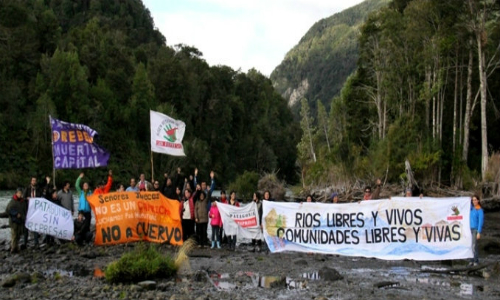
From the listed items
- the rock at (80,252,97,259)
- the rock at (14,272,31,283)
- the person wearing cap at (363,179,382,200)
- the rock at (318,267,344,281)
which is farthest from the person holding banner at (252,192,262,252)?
the rock at (14,272,31,283)

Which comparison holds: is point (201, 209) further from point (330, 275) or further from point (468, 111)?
point (468, 111)

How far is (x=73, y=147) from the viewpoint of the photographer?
20.4 meters

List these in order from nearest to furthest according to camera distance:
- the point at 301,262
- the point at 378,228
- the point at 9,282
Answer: the point at 9,282 → the point at 301,262 → the point at 378,228

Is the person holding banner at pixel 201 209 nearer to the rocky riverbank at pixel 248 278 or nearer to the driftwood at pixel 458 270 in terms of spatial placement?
the rocky riverbank at pixel 248 278

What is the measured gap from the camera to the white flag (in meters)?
21.2

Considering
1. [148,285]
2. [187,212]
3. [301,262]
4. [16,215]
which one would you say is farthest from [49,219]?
[301,262]

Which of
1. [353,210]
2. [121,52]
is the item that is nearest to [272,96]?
[121,52]

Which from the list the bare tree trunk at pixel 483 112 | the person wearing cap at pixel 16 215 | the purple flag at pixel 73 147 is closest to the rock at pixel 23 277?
the person wearing cap at pixel 16 215

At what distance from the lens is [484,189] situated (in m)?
40.5

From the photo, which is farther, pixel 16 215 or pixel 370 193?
pixel 370 193

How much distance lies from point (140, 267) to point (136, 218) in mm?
5922

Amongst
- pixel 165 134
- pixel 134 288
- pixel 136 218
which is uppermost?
pixel 165 134

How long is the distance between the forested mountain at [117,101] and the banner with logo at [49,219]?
176 ft

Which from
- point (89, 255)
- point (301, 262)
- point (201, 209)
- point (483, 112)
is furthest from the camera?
point (483, 112)
